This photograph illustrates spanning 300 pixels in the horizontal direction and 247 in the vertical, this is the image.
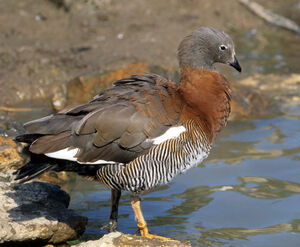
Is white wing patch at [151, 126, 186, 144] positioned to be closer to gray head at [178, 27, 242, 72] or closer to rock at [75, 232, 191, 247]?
gray head at [178, 27, 242, 72]

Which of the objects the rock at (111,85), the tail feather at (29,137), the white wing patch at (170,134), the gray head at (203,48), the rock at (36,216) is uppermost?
the gray head at (203,48)

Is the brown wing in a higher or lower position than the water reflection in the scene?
higher

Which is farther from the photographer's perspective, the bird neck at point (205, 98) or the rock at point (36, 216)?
the bird neck at point (205, 98)

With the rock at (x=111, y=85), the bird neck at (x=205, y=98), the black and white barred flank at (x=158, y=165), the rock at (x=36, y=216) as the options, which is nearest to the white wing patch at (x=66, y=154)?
the black and white barred flank at (x=158, y=165)

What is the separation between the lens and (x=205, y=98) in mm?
5738

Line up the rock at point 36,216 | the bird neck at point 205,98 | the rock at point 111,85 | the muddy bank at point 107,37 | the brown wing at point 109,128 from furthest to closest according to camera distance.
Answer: the muddy bank at point 107,37
the rock at point 111,85
the bird neck at point 205,98
the brown wing at point 109,128
the rock at point 36,216

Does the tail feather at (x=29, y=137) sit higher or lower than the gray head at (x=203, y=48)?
lower

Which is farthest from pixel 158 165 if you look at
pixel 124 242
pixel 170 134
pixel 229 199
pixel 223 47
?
pixel 229 199

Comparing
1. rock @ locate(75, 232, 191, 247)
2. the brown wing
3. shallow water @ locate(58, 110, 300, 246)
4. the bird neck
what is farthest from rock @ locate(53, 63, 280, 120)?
rock @ locate(75, 232, 191, 247)

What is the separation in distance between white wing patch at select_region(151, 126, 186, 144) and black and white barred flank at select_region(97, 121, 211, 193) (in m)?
0.03

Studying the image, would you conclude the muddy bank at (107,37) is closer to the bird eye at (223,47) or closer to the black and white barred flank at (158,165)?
the bird eye at (223,47)

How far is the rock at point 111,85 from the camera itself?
8992 mm

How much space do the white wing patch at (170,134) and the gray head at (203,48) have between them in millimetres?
762

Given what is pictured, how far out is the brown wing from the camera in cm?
536
